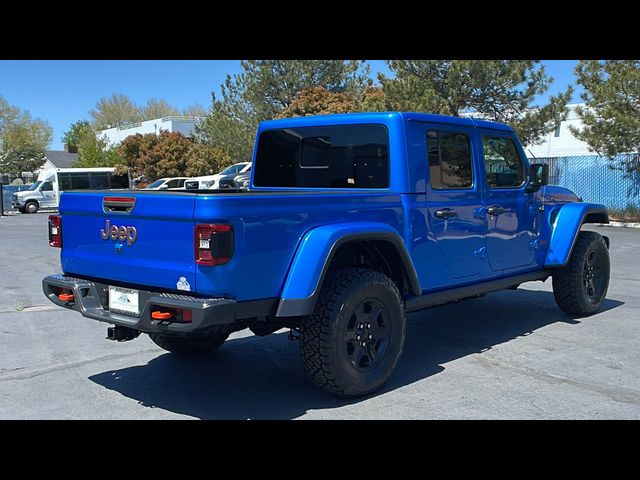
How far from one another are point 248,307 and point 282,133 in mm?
2487

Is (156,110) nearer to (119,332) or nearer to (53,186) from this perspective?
(53,186)

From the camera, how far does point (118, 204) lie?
4.39 metres

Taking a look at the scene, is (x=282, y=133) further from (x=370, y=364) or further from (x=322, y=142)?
(x=370, y=364)

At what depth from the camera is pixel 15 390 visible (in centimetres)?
491

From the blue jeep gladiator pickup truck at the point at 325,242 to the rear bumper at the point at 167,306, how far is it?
0.01 meters

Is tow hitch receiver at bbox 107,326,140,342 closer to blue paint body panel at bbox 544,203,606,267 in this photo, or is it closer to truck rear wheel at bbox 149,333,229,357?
truck rear wheel at bbox 149,333,229,357

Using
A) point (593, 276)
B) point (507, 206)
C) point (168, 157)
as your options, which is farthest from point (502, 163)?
point (168, 157)

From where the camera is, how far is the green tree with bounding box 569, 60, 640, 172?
64.3 ft

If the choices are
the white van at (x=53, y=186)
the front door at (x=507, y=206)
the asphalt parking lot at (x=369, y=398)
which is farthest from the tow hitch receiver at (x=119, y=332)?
the white van at (x=53, y=186)

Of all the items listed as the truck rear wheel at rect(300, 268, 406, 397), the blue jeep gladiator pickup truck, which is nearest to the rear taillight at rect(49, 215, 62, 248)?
the blue jeep gladiator pickup truck

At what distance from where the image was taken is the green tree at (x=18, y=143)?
65000mm

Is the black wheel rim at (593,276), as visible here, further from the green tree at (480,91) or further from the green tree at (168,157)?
the green tree at (168,157)

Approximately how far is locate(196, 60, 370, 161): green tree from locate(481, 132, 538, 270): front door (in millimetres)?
32580

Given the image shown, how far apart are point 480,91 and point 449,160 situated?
1938cm
